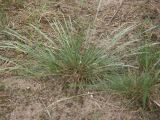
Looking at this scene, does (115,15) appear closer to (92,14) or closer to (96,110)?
(92,14)

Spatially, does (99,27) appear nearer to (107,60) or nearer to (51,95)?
(107,60)

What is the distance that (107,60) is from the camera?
223cm

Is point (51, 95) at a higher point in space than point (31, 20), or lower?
lower

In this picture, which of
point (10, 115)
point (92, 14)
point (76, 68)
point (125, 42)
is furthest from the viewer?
point (92, 14)

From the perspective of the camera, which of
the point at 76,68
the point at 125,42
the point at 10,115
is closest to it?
the point at 10,115

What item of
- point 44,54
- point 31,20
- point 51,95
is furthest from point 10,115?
point 31,20

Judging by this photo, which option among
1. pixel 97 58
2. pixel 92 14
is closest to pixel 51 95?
pixel 97 58

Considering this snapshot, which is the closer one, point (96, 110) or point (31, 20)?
point (96, 110)

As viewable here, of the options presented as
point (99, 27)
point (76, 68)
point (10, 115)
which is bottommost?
point (10, 115)

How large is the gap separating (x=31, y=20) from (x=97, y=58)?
0.64 m

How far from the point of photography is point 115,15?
272cm

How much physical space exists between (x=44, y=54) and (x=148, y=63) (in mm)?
617

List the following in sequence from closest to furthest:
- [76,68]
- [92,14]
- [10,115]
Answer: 1. [10,115]
2. [76,68]
3. [92,14]

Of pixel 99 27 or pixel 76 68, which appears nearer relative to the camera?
pixel 76 68
